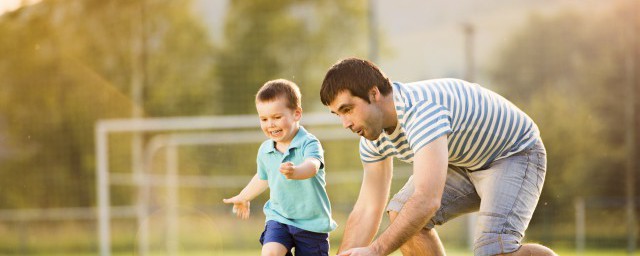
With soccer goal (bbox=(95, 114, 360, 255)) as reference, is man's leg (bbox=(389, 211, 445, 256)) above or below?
above

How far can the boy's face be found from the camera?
430 centimetres

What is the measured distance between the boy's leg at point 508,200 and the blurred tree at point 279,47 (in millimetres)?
11077

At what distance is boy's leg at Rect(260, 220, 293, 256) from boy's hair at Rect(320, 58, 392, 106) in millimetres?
673

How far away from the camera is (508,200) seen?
4379mm

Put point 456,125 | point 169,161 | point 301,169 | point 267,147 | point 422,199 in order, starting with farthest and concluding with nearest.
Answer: point 169,161 < point 267,147 < point 456,125 < point 301,169 < point 422,199

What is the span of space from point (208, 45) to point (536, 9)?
5.06 metres

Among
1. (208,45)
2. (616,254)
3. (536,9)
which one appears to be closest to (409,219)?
(616,254)

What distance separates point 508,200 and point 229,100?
11.6 metres

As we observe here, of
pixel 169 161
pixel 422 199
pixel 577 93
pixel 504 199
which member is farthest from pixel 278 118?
pixel 169 161

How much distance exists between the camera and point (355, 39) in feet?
52.9

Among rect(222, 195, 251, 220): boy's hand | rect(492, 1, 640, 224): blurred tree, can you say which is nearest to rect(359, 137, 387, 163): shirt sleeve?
rect(222, 195, 251, 220): boy's hand

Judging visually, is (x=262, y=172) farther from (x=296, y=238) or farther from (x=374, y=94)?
(x=374, y=94)

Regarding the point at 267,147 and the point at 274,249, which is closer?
the point at 274,249

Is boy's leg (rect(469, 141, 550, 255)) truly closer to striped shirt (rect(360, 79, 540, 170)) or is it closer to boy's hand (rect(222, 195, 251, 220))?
striped shirt (rect(360, 79, 540, 170))
